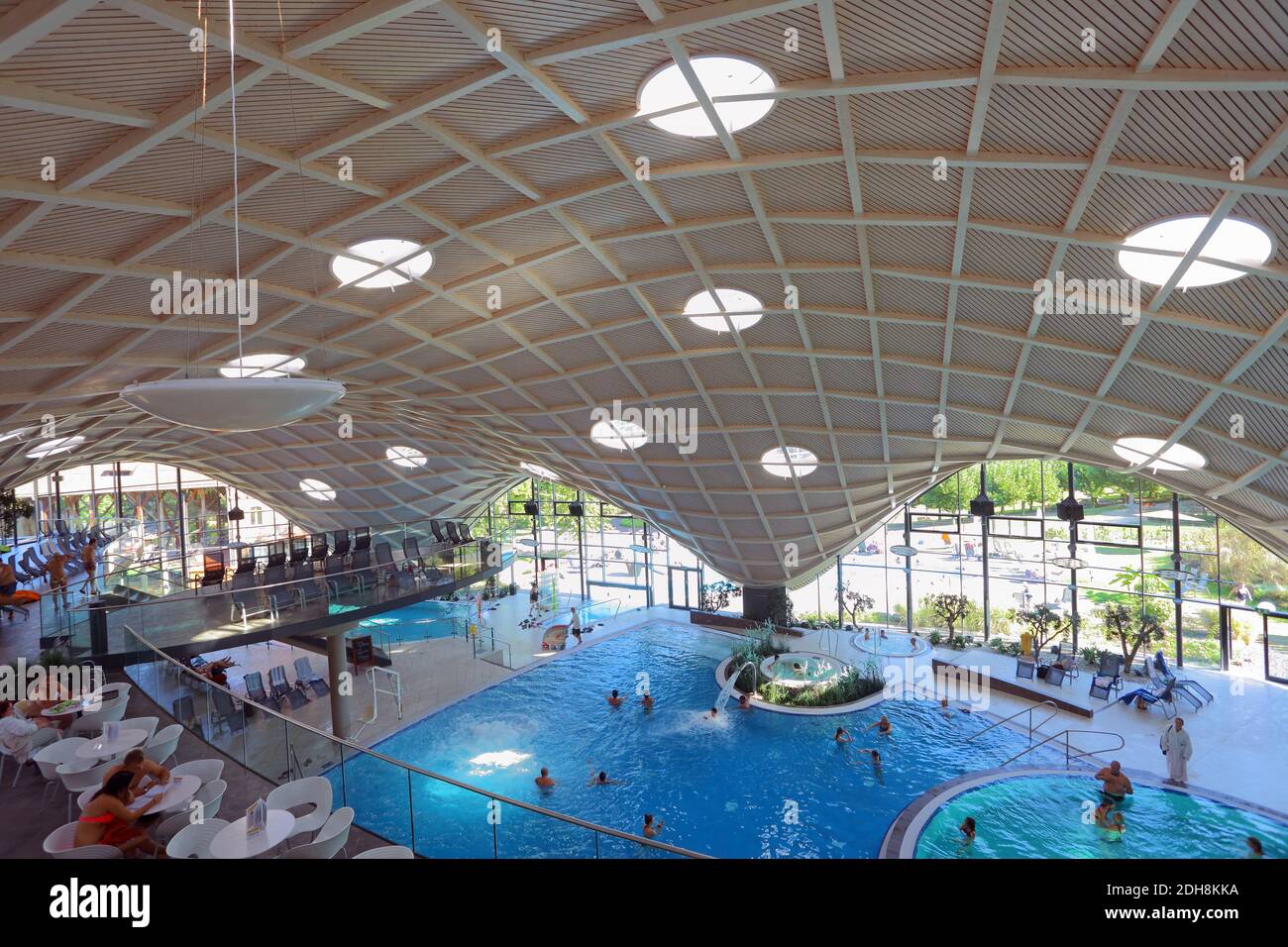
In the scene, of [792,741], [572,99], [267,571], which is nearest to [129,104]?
[572,99]

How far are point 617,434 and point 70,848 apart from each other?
2417cm

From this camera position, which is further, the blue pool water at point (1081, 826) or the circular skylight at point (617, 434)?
the circular skylight at point (617, 434)

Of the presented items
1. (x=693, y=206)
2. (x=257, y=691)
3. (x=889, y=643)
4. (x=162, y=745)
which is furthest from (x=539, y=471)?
(x=162, y=745)

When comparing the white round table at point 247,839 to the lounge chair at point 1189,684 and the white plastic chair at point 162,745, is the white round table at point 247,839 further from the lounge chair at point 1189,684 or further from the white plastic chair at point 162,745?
the lounge chair at point 1189,684

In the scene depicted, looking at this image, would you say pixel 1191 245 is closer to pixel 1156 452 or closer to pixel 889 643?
pixel 1156 452

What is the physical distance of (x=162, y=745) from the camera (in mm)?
12789

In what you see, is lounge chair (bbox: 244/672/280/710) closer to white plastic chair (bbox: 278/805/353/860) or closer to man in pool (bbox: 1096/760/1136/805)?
white plastic chair (bbox: 278/805/353/860)

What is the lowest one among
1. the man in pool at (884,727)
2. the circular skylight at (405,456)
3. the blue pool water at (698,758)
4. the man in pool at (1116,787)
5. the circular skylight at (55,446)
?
the blue pool water at (698,758)

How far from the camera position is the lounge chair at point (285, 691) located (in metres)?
30.6

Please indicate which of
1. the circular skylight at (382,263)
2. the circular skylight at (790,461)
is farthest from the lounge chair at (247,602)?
the circular skylight at (790,461)

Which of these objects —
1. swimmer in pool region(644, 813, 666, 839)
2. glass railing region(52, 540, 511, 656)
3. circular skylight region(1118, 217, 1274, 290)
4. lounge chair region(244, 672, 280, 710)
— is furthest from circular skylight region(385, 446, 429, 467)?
circular skylight region(1118, 217, 1274, 290)

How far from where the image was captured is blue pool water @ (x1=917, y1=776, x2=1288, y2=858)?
755 inches

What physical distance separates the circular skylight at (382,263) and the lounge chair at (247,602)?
11581mm

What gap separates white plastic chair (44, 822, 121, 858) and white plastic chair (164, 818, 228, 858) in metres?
0.61
